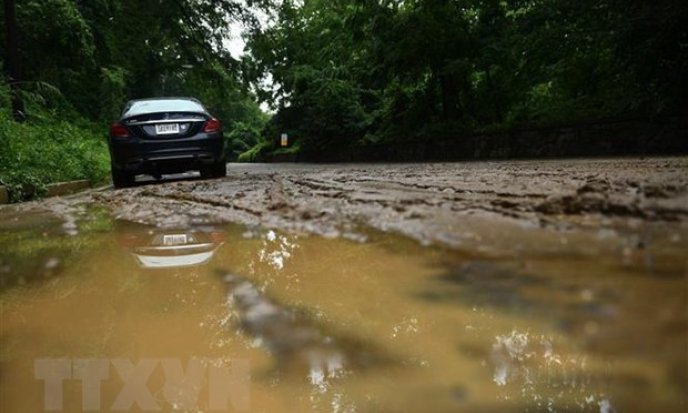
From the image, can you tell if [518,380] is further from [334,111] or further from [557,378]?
[334,111]

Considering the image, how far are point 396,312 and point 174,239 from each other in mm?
1357

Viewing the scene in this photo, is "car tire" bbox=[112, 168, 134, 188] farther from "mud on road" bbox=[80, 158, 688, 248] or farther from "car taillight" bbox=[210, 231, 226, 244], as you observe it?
"car taillight" bbox=[210, 231, 226, 244]

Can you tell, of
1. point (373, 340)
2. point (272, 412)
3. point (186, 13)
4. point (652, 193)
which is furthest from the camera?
point (186, 13)

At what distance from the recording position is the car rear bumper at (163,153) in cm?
663

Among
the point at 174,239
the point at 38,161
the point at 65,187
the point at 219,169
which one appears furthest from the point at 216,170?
the point at 174,239

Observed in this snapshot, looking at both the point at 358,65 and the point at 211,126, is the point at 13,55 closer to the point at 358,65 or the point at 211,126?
the point at 211,126

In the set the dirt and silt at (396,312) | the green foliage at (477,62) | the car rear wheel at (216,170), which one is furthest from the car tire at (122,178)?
the green foliage at (477,62)

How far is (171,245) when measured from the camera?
202cm

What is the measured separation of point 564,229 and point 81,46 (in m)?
13.7

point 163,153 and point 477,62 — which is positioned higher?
point 477,62

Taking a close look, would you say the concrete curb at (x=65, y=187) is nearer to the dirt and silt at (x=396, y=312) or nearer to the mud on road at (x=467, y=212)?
the mud on road at (x=467, y=212)

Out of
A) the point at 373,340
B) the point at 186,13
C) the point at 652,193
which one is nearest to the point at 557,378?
the point at 373,340

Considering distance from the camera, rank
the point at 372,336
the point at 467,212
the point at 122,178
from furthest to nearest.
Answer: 1. the point at 122,178
2. the point at 467,212
3. the point at 372,336

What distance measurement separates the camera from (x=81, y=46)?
1252 centimetres
